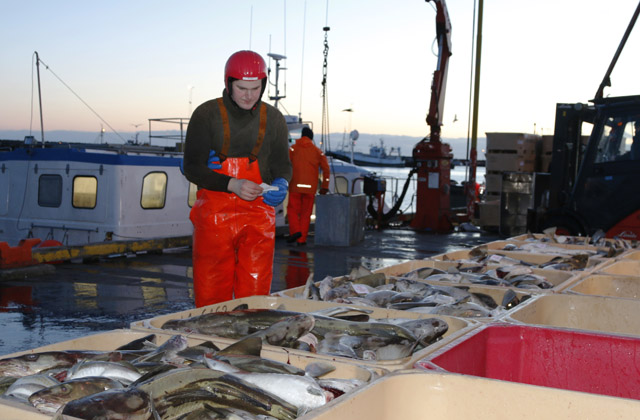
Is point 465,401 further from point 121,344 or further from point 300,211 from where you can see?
point 300,211

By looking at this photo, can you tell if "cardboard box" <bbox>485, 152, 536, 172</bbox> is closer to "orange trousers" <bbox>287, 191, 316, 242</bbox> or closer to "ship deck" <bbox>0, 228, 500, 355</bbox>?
"ship deck" <bbox>0, 228, 500, 355</bbox>

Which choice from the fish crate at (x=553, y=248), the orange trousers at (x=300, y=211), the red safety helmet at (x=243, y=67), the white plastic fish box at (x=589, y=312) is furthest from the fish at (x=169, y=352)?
the orange trousers at (x=300, y=211)

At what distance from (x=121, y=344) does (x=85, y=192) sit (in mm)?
10786

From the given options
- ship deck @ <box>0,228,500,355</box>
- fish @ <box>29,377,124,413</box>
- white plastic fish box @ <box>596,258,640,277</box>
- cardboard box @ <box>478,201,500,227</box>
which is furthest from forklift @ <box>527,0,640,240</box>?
fish @ <box>29,377,124,413</box>

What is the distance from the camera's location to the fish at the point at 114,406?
164cm

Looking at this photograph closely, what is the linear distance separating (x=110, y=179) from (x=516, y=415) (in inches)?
452

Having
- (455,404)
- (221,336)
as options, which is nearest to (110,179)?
(221,336)

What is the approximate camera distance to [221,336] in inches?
111

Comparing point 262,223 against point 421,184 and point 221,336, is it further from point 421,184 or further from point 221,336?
point 421,184

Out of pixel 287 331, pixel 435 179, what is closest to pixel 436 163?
pixel 435 179

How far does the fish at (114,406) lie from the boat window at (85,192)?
11.6 m

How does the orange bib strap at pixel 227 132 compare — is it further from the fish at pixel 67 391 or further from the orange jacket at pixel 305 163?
the orange jacket at pixel 305 163

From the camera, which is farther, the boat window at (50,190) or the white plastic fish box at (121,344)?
the boat window at (50,190)

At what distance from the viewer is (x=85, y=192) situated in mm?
12836
